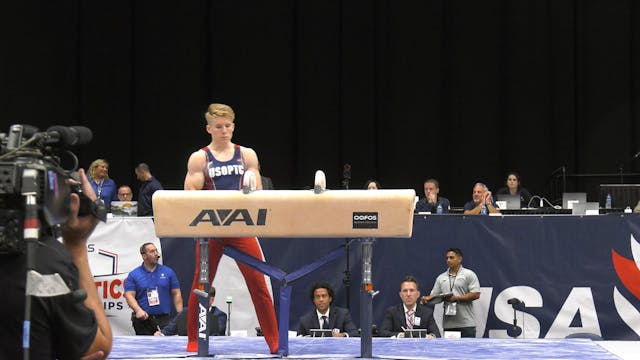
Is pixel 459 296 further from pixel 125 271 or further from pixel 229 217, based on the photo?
pixel 229 217

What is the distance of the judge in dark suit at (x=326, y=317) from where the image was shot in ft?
27.4

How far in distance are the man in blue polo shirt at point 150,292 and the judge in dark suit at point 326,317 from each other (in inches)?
59.7

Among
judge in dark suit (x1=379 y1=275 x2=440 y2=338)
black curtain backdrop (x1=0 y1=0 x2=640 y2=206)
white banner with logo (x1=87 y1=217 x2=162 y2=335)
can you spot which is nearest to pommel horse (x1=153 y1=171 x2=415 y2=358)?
judge in dark suit (x1=379 y1=275 x2=440 y2=338)

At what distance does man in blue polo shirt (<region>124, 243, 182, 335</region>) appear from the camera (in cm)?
932

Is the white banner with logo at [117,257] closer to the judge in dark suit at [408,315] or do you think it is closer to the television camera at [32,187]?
the judge in dark suit at [408,315]

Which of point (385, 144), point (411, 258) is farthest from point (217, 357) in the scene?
point (385, 144)

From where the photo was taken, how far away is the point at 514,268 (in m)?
9.20

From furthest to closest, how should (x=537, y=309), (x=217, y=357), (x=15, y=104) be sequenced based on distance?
(x=15, y=104)
(x=537, y=309)
(x=217, y=357)

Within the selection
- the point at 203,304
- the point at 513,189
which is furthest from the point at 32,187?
the point at 513,189

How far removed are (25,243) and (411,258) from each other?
7.25 metres

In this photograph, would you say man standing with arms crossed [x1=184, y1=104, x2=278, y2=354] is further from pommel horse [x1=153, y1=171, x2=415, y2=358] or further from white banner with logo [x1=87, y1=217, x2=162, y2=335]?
white banner with logo [x1=87, y1=217, x2=162, y2=335]

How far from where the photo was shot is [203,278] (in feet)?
17.7

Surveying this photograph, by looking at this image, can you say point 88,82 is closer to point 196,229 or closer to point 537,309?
point 537,309

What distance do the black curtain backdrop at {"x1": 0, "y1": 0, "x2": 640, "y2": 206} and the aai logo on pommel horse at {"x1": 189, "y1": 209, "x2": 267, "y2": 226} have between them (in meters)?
9.86
